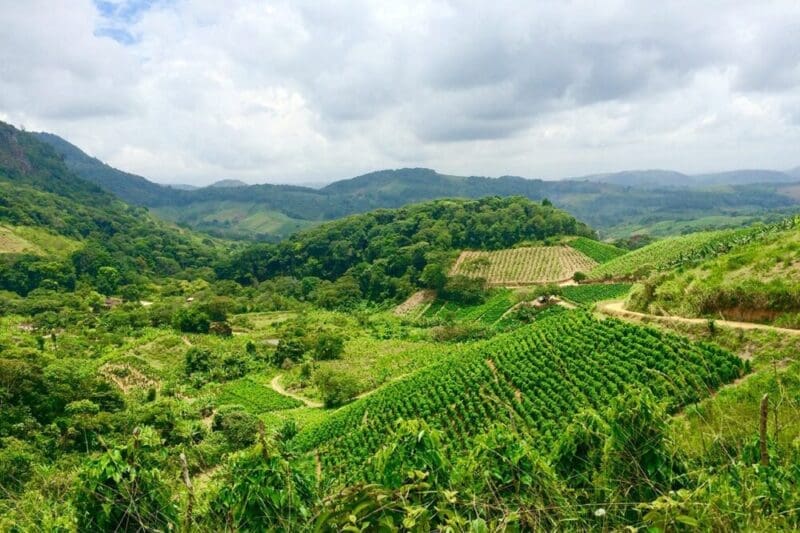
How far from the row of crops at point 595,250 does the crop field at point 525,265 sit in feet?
4.00

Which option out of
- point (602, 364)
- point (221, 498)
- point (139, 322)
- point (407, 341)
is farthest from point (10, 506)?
point (139, 322)

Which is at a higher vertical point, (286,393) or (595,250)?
(595,250)

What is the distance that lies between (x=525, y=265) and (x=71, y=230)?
351 feet

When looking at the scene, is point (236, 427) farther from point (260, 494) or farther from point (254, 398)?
point (260, 494)

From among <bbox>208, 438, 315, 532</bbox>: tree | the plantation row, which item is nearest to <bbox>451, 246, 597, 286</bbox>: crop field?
the plantation row

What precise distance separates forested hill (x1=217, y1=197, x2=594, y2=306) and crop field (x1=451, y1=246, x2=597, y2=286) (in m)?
4.12

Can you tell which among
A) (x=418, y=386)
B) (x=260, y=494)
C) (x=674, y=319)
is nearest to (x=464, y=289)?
(x=418, y=386)

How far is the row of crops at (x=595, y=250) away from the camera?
7950cm

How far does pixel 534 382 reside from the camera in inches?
941

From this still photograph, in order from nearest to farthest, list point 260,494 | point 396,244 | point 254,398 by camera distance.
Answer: point 260,494 → point 254,398 → point 396,244

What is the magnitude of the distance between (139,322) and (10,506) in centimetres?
6615

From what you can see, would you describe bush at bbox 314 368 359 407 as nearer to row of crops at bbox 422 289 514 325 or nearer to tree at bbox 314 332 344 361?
tree at bbox 314 332 344 361

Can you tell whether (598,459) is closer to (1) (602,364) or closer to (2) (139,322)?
(1) (602,364)

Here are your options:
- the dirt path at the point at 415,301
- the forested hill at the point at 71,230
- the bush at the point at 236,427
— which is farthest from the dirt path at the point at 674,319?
the forested hill at the point at 71,230
